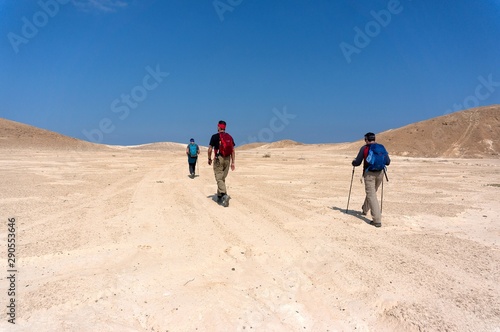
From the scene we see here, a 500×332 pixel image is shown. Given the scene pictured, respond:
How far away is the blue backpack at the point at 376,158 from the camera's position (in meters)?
8.12

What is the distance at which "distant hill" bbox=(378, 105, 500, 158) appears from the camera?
48.1 metres

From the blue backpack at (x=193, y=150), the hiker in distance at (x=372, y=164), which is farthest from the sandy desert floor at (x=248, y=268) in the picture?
the blue backpack at (x=193, y=150)

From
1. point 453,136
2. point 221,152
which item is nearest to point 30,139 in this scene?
point 221,152

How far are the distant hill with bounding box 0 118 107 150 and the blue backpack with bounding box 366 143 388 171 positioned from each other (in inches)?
2190

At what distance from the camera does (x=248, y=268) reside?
17.1ft

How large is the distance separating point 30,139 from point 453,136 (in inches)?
2739

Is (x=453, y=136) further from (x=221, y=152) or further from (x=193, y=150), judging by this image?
(x=221, y=152)

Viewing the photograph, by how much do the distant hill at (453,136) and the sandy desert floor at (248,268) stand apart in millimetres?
45065

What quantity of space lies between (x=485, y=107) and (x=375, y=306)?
69.5 meters

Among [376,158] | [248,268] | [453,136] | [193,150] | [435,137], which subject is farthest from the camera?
[435,137]

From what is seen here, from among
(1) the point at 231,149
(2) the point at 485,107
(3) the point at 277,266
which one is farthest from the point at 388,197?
(2) the point at 485,107

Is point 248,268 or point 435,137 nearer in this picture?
point 248,268

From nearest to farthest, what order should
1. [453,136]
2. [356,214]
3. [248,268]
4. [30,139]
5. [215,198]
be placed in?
[248,268] < [356,214] < [215,198] < [453,136] < [30,139]

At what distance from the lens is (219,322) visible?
383 cm
